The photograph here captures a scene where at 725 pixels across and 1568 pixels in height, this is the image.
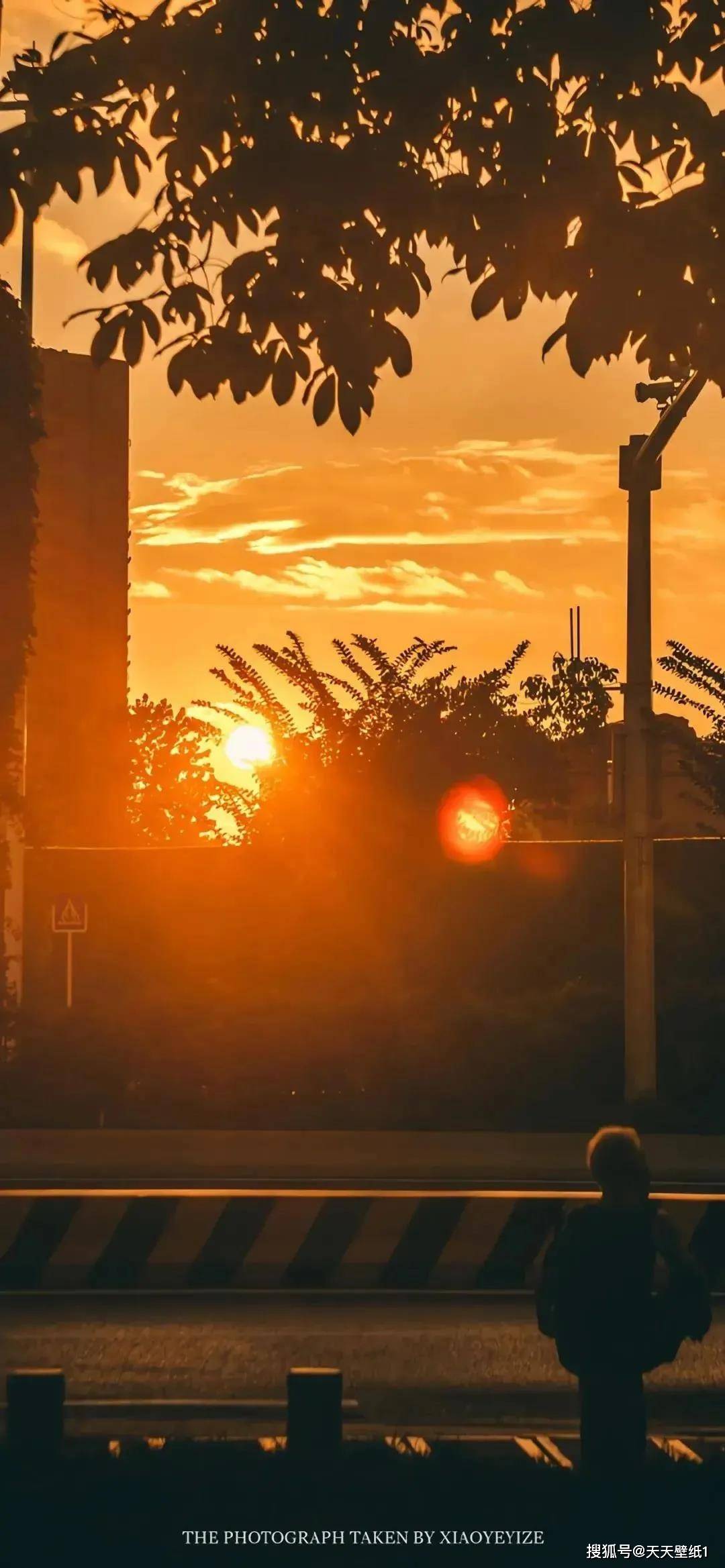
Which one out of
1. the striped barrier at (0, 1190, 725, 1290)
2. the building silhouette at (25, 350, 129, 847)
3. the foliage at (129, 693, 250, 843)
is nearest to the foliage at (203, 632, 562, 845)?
the striped barrier at (0, 1190, 725, 1290)

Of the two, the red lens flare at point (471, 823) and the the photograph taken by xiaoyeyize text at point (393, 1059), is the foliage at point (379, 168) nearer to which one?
the the photograph taken by xiaoyeyize text at point (393, 1059)

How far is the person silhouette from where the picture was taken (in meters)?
6.04

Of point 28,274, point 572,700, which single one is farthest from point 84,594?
point 28,274

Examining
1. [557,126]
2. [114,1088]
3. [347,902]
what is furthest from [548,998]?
[557,126]

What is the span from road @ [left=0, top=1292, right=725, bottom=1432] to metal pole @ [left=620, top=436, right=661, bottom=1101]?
9627 mm

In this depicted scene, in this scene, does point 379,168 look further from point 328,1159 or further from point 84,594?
point 84,594

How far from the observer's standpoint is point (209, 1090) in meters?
22.5

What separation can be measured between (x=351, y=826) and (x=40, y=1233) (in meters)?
14.2

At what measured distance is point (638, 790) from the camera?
20.4 m

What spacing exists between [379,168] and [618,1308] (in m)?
3.99

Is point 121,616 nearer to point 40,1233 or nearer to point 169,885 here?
point 169,885

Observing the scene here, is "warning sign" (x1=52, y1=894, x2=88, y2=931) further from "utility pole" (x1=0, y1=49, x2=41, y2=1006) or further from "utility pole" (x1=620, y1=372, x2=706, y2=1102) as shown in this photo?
"utility pole" (x1=620, y1=372, x2=706, y2=1102)

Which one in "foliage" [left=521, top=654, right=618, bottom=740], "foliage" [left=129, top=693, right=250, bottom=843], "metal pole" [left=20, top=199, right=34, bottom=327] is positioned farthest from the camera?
"foliage" [left=129, top=693, right=250, bottom=843]

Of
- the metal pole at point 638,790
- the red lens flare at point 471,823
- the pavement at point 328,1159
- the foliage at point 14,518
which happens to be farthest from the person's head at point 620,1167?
the foliage at point 14,518
